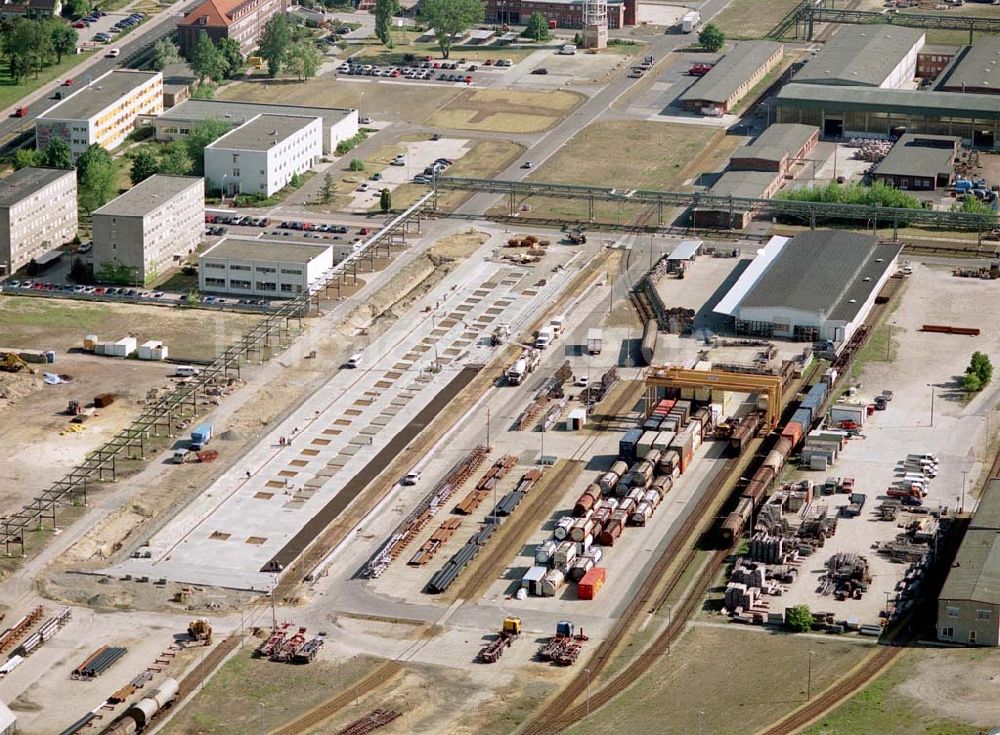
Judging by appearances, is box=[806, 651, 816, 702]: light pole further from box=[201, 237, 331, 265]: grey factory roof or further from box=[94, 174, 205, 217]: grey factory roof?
box=[94, 174, 205, 217]: grey factory roof

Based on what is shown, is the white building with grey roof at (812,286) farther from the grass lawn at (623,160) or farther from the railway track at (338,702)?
the railway track at (338,702)

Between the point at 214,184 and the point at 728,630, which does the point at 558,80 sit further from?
the point at 728,630

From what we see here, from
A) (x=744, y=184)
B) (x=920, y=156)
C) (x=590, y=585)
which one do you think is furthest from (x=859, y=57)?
(x=590, y=585)

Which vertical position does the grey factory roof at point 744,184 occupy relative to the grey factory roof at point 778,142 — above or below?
below

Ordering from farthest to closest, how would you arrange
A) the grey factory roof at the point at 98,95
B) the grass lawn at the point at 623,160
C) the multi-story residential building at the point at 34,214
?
the grey factory roof at the point at 98,95, the grass lawn at the point at 623,160, the multi-story residential building at the point at 34,214

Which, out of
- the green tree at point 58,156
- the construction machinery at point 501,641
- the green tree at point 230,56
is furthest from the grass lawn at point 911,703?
the green tree at point 230,56

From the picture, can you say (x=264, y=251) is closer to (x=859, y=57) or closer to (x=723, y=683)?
(x=723, y=683)

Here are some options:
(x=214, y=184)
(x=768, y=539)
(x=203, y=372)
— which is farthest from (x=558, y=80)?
(x=768, y=539)
